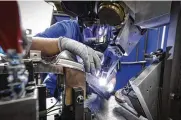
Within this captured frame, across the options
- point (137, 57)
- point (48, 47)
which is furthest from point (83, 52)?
point (137, 57)

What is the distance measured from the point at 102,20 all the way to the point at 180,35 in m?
0.31

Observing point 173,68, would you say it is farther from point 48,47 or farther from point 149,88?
point 48,47

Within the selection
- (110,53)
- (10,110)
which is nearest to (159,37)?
(110,53)

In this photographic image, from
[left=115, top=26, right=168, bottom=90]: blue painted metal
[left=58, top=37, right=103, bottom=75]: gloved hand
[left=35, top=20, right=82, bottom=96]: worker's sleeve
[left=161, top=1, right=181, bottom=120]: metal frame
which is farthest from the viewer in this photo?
[left=115, top=26, right=168, bottom=90]: blue painted metal

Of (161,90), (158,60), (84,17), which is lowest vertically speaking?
(161,90)

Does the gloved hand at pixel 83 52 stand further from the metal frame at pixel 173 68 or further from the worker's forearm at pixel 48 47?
the metal frame at pixel 173 68

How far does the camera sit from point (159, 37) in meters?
2.47

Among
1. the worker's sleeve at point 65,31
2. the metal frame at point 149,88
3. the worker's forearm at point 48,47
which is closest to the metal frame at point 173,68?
the metal frame at point 149,88

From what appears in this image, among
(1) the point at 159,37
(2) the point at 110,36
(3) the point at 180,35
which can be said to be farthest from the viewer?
(1) the point at 159,37

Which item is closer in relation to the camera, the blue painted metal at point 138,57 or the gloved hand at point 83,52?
the gloved hand at point 83,52

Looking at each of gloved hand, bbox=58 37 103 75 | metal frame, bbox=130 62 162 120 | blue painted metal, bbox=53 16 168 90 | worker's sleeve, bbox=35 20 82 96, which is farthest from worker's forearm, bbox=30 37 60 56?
blue painted metal, bbox=53 16 168 90

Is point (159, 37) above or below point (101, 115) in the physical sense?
above

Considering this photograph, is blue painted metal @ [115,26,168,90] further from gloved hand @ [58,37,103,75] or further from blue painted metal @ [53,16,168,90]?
gloved hand @ [58,37,103,75]

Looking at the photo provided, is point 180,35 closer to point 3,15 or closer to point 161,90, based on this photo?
point 161,90
